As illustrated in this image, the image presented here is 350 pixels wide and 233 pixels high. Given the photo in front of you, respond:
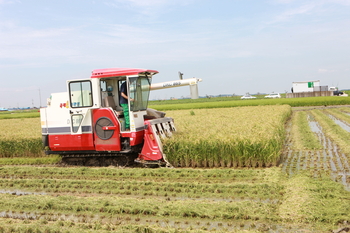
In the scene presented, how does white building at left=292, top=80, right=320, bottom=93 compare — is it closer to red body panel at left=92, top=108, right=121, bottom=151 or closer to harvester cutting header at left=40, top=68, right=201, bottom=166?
harvester cutting header at left=40, top=68, right=201, bottom=166

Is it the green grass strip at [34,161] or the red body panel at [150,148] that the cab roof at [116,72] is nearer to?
the red body panel at [150,148]

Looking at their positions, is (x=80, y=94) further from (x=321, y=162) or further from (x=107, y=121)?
(x=321, y=162)

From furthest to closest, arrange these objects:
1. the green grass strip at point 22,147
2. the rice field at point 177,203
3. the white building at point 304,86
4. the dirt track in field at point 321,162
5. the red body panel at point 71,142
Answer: the white building at point 304,86, the green grass strip at point 22,147, the red body panel at point 71,142, the dirt track in field at point 321,162, the rice field at point 177,203

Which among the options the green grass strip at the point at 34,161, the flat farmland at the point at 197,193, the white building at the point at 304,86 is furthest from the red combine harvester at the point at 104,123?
the white building at the point at 304,86

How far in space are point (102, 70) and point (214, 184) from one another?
18.8ft

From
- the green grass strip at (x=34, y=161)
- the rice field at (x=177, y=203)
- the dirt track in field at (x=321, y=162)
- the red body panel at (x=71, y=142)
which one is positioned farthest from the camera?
the green grass strip at (x=34, y=161)

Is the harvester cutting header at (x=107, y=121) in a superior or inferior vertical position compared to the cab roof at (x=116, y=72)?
inferior

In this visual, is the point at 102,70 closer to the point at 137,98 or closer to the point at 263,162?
the point at 137,98

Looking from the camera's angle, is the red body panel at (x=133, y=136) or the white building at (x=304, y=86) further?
the white building at (x=304, y=86)

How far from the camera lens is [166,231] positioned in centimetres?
578

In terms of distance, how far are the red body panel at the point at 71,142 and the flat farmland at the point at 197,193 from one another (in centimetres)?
89

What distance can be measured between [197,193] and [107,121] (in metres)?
4.80

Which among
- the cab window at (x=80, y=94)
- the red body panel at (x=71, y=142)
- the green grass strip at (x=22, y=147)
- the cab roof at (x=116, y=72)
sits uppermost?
the cab roof at (x=116, y=72)

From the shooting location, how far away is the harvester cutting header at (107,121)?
11.5 metres
